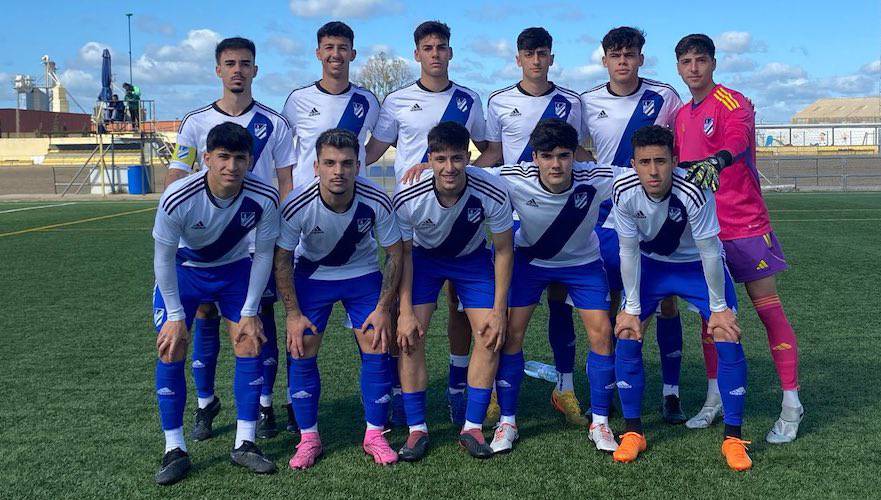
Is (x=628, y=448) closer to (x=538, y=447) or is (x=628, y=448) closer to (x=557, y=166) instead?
(x=538, y=447)

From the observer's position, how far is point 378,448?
4332 millimetres

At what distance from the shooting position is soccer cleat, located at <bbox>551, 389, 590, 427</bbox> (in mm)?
4891

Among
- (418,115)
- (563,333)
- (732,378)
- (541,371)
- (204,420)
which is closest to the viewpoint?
(732,378)

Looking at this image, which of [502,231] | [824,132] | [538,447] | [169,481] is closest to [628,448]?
[538,447]

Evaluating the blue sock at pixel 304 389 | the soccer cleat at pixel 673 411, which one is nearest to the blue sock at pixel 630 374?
the soccer cleat at pixel 673 411

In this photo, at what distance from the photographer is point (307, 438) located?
4.36 metres

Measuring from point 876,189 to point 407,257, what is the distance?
25.2 metres

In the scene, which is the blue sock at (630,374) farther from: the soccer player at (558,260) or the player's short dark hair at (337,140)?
the player's short dark hair at (337,140)

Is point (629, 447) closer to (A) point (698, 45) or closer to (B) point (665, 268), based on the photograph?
(B) point (665, 268)

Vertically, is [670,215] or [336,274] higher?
[670,215]

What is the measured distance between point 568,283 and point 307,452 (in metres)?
1.76

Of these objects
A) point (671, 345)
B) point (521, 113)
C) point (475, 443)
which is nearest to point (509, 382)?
point (475, 443)

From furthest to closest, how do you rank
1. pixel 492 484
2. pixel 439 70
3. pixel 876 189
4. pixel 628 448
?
1. pixel 876 189
2. pixel 439 70
3. pixel 628 448
4. pixel 492 484

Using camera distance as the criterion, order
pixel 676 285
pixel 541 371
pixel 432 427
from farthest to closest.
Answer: pixel 541 371
pixel 432 427
pixel 676 285
